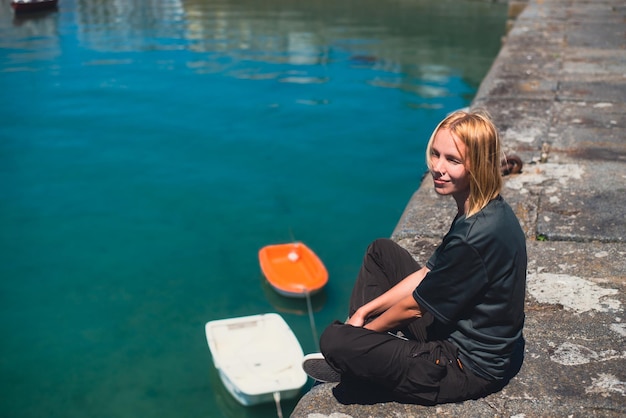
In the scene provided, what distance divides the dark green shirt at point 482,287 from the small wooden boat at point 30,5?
2366cm

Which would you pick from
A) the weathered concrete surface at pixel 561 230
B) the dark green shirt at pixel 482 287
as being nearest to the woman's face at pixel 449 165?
the dark green shirt at pixel 482 287

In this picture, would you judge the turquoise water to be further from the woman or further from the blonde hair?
the blonde hair

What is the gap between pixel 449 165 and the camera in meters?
2.78

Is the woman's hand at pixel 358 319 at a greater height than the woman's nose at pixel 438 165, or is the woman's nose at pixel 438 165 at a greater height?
the woman's nose at pixel 438 165

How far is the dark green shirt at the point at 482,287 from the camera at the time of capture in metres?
2.64

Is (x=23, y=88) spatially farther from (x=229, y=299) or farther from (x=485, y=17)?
(x=485, y=17)

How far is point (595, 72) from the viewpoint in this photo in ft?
29.5

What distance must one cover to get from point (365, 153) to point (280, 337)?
237 inches

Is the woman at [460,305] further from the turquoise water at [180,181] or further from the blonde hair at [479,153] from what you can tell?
the turquoise water at [180,181]

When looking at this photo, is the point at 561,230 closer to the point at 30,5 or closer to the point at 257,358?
the point at 257,358

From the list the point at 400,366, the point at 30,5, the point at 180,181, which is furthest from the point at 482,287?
the point at 30,5

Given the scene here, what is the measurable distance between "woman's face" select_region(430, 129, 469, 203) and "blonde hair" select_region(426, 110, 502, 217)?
2 cm

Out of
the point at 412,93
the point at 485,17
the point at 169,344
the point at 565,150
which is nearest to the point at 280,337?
the point at 169,344

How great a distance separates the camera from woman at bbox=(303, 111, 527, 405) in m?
2.66
